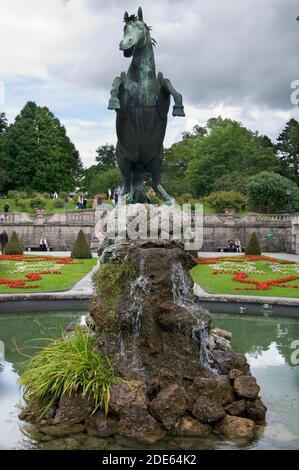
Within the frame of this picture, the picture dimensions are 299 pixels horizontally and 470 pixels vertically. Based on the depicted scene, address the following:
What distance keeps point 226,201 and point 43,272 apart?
30.3m

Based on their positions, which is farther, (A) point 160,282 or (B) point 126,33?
(B) point 126,33

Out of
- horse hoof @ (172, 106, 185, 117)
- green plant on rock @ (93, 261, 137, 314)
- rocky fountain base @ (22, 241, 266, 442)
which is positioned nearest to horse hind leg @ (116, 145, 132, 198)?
horse hoof @ (172, 106, 185, 117)

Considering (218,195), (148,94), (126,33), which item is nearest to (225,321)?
(148,94)

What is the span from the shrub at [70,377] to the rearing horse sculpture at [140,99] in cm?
411

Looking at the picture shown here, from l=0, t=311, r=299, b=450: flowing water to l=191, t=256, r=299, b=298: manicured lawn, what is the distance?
3080 millimetres

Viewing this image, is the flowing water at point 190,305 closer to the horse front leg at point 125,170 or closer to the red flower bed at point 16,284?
the horse front leg at point 125,170

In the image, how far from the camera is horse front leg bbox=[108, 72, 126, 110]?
10.4 m

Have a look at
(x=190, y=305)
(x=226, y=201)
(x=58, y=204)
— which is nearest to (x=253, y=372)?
(x=190, y=305)

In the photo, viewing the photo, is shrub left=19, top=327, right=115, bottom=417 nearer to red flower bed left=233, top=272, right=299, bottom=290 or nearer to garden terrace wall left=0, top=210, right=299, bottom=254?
red flower bed left=233, top=272, right=299, bottom=290

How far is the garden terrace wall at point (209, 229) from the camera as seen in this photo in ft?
141

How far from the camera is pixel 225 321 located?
17.2m

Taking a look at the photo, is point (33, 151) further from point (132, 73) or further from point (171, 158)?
point (132, 73)

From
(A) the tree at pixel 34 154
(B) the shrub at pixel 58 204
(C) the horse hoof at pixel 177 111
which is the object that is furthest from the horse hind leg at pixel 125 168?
(A) the tree at pixel 34 154
